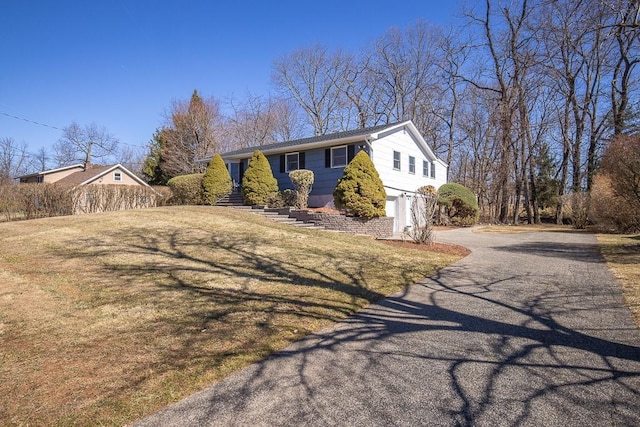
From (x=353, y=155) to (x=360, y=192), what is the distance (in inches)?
145

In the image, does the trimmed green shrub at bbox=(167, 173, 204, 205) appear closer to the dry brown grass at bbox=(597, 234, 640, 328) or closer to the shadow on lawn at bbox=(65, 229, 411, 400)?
the shadow on lawn at bbox=(65, 229, 411, 400)

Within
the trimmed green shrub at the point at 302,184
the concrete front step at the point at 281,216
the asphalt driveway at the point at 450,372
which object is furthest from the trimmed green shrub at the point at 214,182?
the asphalt driveway at the point at 450,372

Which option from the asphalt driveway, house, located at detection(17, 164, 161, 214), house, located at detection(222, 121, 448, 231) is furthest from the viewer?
house, located at detection(222, 121, 448, 231)

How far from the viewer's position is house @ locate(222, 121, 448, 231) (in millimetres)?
16656

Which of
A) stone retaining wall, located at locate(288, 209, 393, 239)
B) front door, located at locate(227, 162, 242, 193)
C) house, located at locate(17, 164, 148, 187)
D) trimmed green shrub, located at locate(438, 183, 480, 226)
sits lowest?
stone retaining wall, located at locate(288, 209, 393, 239)

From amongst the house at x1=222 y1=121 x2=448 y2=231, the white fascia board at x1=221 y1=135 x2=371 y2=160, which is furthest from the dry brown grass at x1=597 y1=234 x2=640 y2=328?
the white fascia board at x1=221 y1=135 x2=371 y2=160

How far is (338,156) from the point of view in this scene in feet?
55.8

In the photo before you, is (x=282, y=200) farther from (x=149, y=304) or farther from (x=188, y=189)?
(x=149, y=304)

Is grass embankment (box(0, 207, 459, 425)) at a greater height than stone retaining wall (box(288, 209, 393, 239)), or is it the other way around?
stone retaining wall (box(288, 209, 393, 239))

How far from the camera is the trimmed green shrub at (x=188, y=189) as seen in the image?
56.3 feet

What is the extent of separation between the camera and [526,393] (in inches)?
104

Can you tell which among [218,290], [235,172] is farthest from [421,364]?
[235,172]

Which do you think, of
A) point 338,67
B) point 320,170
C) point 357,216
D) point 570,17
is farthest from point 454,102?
point 570,17

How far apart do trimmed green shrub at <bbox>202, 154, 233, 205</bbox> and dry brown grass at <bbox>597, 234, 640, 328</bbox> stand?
47.6 feet
